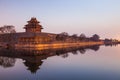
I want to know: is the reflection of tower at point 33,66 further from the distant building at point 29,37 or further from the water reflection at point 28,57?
the distant building at point 29,37

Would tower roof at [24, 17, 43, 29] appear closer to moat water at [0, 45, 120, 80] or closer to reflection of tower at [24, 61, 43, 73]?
moat water at [0, 45, 120, 80]

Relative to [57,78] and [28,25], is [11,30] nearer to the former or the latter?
[28,25]

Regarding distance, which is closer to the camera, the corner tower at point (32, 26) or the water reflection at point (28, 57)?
the water reflection at point (28, 57)

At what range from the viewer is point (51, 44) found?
64.3 m

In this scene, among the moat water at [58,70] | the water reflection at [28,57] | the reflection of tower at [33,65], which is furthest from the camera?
the water reflection at [28,57]

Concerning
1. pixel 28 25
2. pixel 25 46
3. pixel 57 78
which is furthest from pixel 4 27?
pixel 57 78

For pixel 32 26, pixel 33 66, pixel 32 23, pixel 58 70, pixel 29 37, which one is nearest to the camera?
pixel 58 70

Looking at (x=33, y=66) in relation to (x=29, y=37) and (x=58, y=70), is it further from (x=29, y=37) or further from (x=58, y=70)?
(x=29, y=37)

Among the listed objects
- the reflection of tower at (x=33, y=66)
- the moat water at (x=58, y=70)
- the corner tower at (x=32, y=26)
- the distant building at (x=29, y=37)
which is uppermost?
the corner tower at (x=32, y=26)

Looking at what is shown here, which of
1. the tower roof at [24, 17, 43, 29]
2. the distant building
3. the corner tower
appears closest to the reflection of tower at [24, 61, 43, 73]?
the distant building

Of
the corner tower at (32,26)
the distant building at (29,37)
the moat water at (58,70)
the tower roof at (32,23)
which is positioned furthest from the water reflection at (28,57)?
the tower roof at (32,23)

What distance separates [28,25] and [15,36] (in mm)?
8116

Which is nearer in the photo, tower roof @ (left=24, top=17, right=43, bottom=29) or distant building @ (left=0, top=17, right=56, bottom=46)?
distant building @ (left=0, top=17, right=56, bottom=46)

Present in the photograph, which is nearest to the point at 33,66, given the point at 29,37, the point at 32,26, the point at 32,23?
the point at 29,37
